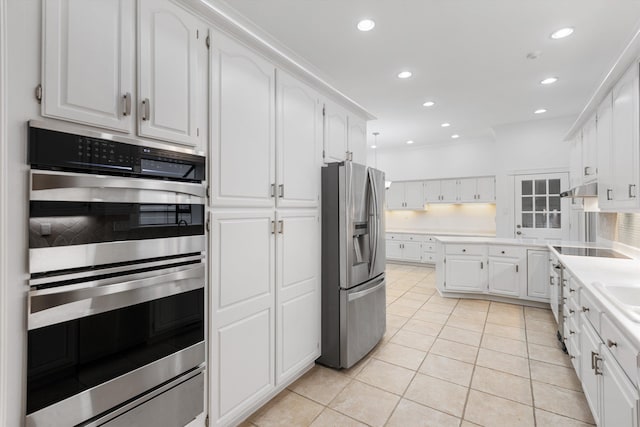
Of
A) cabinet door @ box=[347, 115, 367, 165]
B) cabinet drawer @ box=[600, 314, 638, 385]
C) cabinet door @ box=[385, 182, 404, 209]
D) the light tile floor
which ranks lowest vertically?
the light tile floor

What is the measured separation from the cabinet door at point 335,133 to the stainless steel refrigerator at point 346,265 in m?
0.27

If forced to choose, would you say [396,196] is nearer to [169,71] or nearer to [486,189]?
[486,189]

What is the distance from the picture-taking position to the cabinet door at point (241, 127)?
1790 millimetres

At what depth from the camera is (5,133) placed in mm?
1035

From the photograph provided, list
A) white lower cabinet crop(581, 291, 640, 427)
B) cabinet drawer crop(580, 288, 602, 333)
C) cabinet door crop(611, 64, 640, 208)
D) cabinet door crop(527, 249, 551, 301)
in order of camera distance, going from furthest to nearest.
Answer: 1. cabinet door crop(527, 249, 551, 301)
2. cabinet door crop(611, 64, 640, 208)
3. cabinet drawer crop(580, 288, 602, 333)
4. white lower cabinet crop(581, 291, 640, 427)

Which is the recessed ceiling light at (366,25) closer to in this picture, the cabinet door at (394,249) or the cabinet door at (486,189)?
the cabinet door at (486,189)

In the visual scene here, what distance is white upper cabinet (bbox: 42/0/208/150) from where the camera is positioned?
3.82 feet

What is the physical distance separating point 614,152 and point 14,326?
12.6 ft

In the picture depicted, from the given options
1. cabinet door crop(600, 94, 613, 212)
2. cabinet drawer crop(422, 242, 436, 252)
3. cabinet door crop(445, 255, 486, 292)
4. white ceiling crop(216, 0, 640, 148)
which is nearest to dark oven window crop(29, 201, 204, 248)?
white ceiling crop(216, 0, 640, 148)

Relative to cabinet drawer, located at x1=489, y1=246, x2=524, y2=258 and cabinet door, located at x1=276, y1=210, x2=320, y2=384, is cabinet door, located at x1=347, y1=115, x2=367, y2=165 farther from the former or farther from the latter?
cabinet drawer, located at x1=489, y1=246, x2=524, y2=258

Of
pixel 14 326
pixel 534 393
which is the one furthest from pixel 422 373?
pixel 14 326

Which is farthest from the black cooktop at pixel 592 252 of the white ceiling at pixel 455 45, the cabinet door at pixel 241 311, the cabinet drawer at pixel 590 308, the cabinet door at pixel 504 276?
the cabinet door at pixel 241 311

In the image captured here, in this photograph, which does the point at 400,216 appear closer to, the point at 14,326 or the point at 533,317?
the point at 533,317

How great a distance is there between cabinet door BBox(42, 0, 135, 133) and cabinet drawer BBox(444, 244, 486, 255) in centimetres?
449
